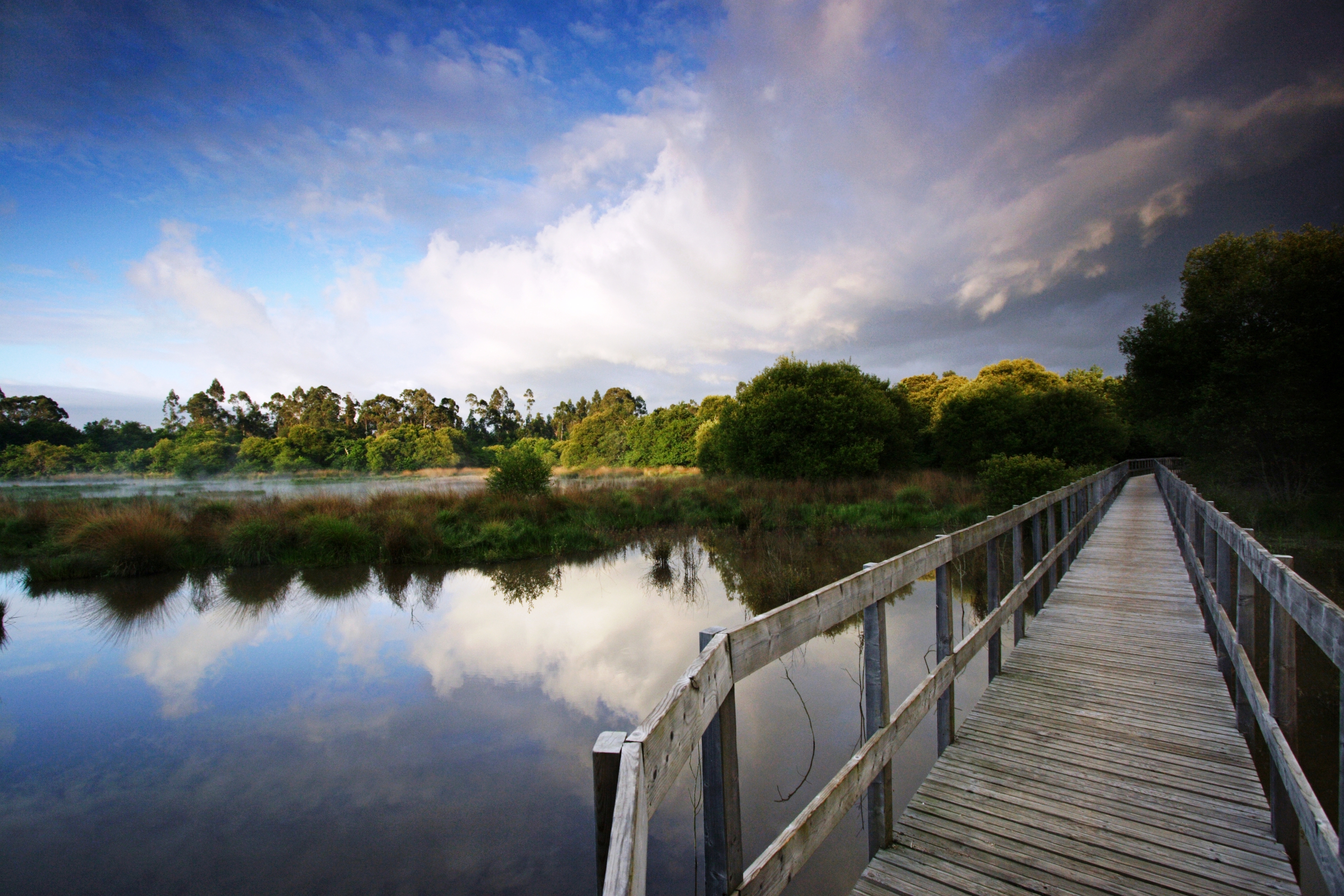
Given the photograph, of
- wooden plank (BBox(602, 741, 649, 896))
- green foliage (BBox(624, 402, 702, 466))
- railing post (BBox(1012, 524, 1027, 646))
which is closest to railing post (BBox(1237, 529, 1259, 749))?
railing post (BBox(1012, 524, 1027, 646))

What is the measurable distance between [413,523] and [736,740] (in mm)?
14032

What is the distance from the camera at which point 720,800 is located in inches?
59.7

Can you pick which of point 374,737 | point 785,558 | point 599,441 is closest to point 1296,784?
point 374,737

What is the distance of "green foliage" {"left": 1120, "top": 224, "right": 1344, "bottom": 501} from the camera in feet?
54.3

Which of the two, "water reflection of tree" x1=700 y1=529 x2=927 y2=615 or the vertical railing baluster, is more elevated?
the vertical railing baluster

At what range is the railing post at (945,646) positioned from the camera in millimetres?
3318

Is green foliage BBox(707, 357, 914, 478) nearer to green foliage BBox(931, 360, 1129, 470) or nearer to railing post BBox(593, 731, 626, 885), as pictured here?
green foliage BBox(931, 360, 1129, 470)

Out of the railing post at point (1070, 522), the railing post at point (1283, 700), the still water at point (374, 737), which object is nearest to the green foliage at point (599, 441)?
the still water at point (374, 737)

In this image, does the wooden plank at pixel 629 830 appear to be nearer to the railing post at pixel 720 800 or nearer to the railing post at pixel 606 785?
the railing post at pixel 606 785

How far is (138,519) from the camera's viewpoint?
474 inches

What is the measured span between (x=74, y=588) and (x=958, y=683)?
15048 mm

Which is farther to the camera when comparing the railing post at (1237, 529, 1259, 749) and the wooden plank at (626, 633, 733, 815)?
the railing post at (1237, 529, 1259, 749)

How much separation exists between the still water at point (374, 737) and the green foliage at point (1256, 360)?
1682 centimetres

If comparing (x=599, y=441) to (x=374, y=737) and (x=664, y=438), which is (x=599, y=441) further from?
(x=374, y=737)
